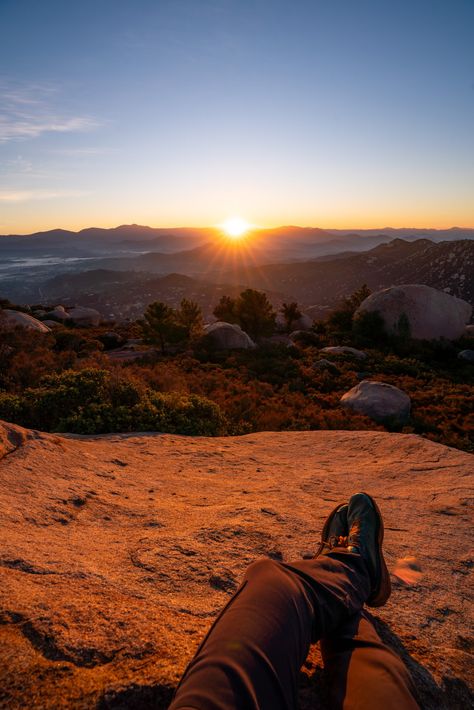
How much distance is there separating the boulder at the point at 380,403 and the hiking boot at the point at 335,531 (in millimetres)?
11049

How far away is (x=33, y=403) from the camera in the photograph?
29.5 feet

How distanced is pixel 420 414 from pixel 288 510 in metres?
11.8

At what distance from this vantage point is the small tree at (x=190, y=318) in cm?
3201

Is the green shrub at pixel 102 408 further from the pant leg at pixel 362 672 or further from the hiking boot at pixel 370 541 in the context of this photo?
the pant leg at pixel 362 672

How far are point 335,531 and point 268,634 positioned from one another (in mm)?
1868

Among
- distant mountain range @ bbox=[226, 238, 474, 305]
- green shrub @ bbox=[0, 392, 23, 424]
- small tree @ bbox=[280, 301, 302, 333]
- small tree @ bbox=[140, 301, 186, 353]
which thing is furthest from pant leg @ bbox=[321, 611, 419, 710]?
distant mountain range @ bbox=[226, 238, 474, 305]

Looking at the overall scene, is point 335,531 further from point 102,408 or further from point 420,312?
point 420,312

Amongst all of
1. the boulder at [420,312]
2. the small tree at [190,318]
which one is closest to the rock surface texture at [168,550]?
the small tree at [190,318]

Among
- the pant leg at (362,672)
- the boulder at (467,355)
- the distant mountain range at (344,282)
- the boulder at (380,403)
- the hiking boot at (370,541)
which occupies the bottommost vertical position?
the boulder at (467,355)

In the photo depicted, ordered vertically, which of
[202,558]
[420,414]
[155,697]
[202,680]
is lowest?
[420,414]

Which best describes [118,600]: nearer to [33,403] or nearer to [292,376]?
[33,403]

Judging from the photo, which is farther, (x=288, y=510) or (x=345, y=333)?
(x=345, y=333)

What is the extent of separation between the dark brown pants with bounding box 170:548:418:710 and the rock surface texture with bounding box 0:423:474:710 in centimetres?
28

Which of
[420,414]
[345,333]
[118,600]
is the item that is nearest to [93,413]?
[118,600]
